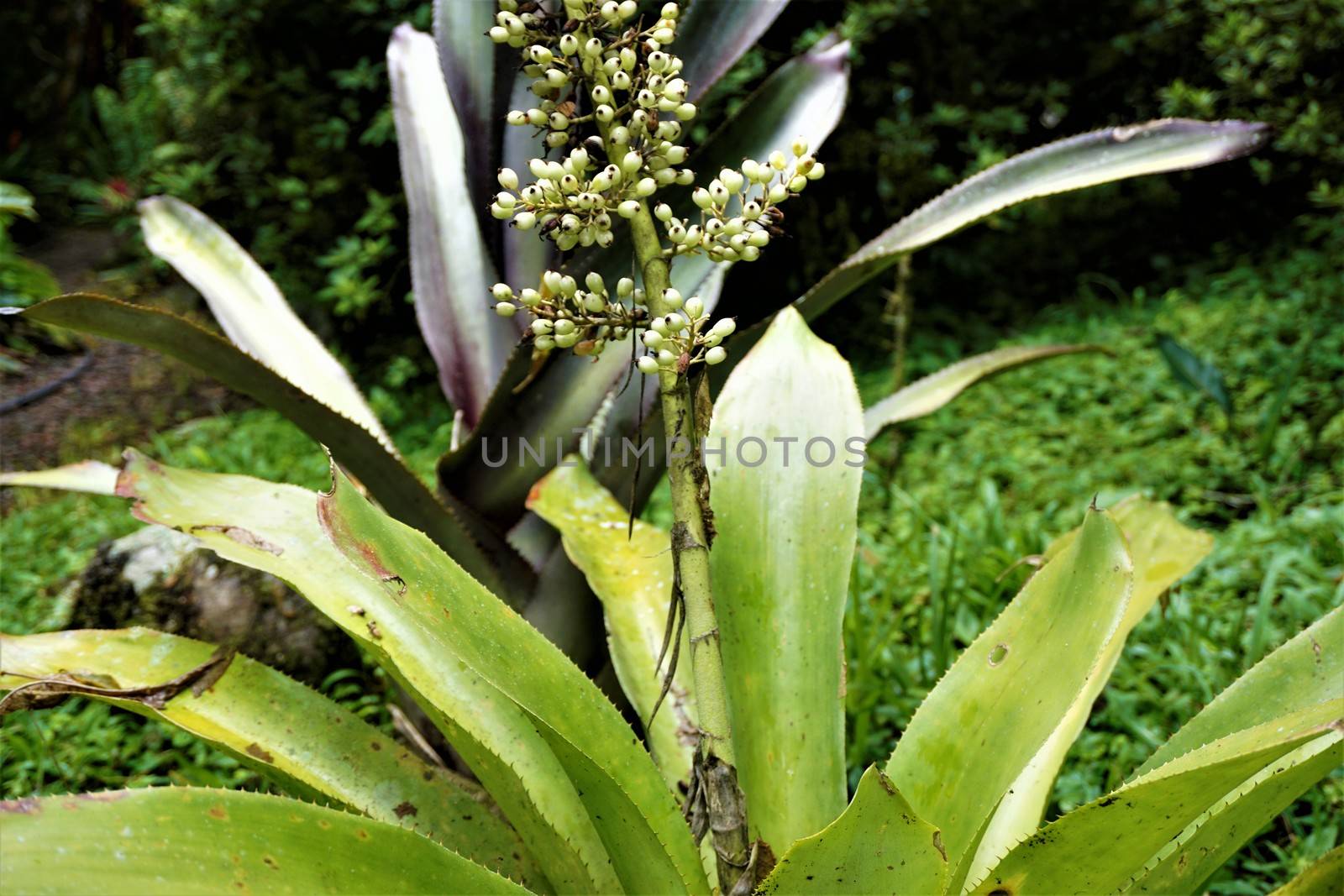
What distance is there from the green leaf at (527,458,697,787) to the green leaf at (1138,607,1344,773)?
1.84 feet

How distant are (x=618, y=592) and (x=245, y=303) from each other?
0.82 metres

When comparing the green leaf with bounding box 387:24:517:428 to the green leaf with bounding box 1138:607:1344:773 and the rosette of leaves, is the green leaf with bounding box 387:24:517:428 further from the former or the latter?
the green leaf with bounding box 1138:607:1344:773

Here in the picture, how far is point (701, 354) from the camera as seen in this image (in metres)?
0.87

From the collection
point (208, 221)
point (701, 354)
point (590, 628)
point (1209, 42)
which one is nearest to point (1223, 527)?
point (1209, 42)

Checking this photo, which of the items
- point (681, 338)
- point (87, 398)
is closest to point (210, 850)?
point (681, 338)

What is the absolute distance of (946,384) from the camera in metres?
1.69

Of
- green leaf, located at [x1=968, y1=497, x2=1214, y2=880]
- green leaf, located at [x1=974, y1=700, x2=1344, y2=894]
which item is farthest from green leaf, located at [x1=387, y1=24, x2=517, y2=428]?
green leaf, located at [x1=974, y1=700, x2=1344, y2=894]

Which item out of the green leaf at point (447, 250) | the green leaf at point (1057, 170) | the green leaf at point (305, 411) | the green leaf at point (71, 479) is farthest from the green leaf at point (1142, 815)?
the green leaf at point (71, 479)

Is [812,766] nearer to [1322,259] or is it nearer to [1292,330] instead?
[1292,330]

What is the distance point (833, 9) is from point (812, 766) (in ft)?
11.0

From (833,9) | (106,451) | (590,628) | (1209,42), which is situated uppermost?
(833,9)

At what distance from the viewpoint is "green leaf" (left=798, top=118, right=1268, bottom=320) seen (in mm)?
1272

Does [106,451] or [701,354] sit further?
[106,451]

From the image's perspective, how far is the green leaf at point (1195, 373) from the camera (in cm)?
268
